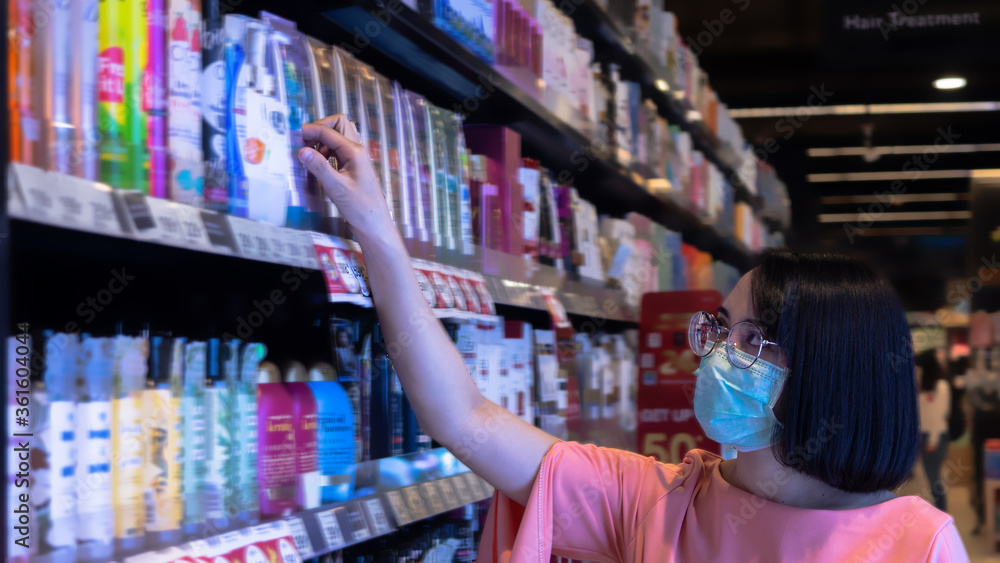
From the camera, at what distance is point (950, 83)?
8.29 metres

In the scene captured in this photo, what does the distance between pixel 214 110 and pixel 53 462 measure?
0.52 m

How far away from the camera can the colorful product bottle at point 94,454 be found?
3.28 feet

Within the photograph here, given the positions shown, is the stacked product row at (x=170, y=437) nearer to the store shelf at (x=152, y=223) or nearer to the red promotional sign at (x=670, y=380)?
the store shelf at (x=152, y=223)

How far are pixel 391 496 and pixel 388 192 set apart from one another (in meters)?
0.57

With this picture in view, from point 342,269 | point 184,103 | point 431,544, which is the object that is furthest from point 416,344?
point 431,544

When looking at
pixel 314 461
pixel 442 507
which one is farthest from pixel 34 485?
pixel 442 507

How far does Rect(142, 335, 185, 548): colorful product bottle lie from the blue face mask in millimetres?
863

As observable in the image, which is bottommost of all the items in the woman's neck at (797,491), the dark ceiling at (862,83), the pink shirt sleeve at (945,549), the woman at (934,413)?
the woman at (934,413)

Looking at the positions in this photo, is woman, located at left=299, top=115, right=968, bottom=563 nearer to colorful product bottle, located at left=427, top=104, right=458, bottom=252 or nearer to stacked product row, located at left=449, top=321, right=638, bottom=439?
colorful product bottle, located at left=427, top=104, right=458, bottom=252

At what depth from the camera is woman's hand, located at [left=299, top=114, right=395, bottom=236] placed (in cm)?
120

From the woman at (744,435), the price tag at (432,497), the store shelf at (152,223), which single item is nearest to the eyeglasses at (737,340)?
the woman at (744,435)

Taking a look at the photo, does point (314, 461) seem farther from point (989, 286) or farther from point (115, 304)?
point (989, 286)

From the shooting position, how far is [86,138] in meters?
0.95

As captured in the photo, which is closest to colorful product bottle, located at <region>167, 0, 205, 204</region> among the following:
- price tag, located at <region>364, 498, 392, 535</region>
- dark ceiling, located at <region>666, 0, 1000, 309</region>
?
price tag, located at <region>364, 498, 392, 535</region>
